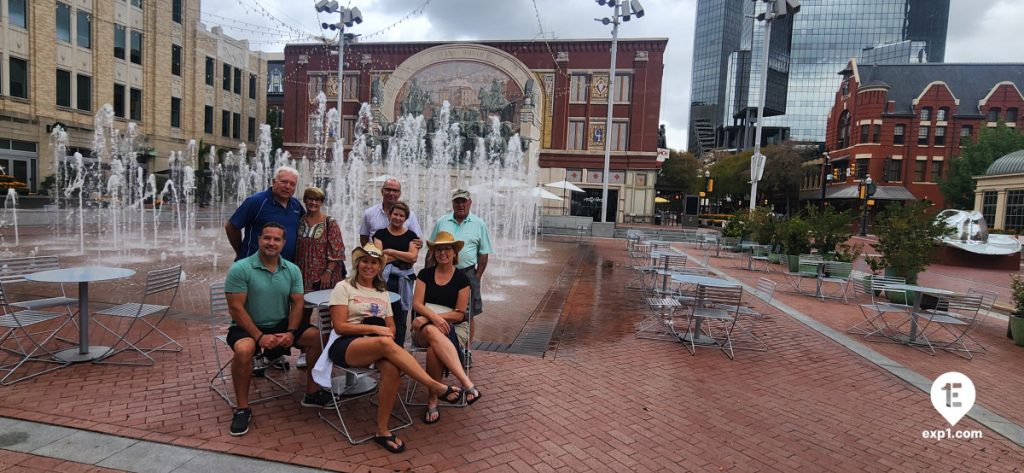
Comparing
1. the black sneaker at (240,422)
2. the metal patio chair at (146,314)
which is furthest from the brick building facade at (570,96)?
the black sneaker at (240,422)

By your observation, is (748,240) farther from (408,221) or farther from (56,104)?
(56,104)

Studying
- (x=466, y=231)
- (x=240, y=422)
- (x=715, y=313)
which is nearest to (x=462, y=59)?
(x=715, y=313)

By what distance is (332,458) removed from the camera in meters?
3.33

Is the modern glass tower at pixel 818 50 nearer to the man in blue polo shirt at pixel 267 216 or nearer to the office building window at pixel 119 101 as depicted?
the office building window at pixel 119 101

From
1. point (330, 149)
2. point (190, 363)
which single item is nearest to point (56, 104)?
point (330, 149)

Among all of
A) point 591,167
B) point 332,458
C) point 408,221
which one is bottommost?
point 332,458

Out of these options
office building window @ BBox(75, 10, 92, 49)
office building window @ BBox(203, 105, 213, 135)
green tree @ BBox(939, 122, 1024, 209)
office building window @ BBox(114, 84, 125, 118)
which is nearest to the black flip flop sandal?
office building window @ BBox(75, 10, 92, 49)

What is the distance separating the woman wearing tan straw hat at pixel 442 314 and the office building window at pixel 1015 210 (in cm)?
2684

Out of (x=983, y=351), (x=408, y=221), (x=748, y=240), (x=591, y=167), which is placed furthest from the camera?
(x=591, y=167)

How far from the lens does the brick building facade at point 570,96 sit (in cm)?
3653

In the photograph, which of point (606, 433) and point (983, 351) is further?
point (983, 351)

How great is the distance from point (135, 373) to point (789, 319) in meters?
8.52

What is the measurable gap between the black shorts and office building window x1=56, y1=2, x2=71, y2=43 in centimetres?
3249

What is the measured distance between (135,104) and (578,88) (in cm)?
2786
